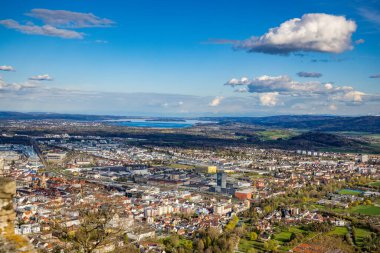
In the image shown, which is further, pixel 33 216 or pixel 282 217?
pixel 282 217

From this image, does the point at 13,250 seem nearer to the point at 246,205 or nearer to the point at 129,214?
the point at 129,214

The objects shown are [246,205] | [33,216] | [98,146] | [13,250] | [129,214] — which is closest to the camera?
[13,250]

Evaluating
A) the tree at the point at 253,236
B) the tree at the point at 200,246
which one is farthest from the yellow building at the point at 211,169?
the tree at the point at 200,246

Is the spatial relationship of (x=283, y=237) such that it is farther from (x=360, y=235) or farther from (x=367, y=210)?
(x=367, y=210)

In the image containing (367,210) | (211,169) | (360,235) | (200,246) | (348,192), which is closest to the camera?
(200,246)

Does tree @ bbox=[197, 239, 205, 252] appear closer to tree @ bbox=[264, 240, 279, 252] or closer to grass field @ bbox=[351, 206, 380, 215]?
tree @ bbox=[264, 240, 279, 252]

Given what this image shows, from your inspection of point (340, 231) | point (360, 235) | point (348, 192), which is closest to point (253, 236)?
point (340, 231)

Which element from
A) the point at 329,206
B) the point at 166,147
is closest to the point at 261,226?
the point at 329,206

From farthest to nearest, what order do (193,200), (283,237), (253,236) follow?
(193,200) < (283,237) < (253,236)

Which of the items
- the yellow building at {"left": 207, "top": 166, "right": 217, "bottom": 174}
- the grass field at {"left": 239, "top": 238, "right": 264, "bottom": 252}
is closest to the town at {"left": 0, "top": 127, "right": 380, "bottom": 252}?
the grass field at {"left": 239, "top": 238, "right": 264, "bottom": 252}
